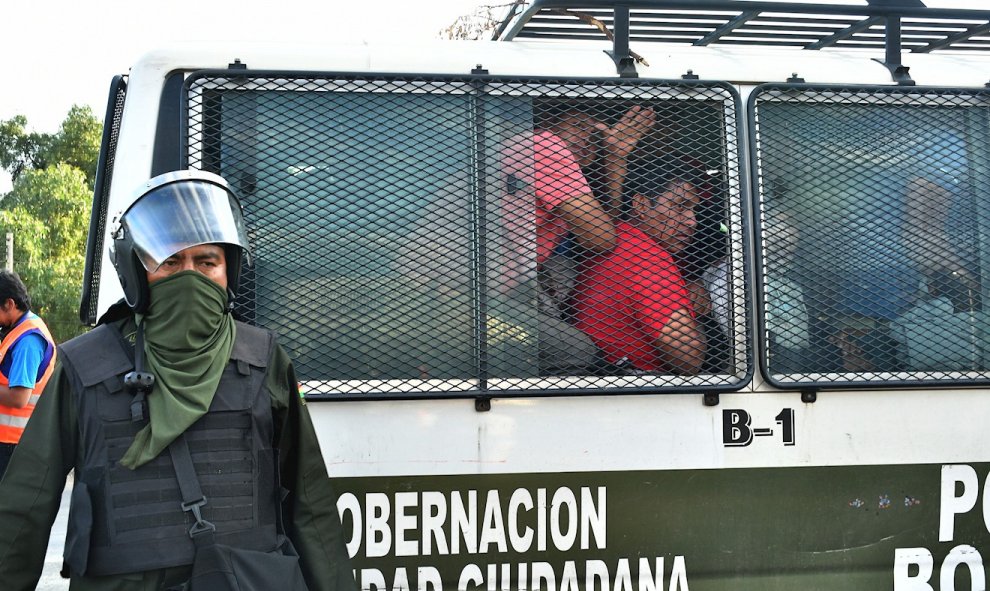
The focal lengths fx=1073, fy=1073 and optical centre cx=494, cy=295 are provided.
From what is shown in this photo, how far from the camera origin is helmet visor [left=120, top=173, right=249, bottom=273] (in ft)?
8.39

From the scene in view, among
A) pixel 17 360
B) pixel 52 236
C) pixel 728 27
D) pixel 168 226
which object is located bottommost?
pixel 17 360

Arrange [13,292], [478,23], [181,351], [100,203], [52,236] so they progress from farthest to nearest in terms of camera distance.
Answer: [52,236] → [13,292] → [478,23] → [100,203] → [181,351]

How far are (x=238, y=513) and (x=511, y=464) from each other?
107cm

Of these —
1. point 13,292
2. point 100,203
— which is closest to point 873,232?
point 100,203

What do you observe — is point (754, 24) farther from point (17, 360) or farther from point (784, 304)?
point (17, 360)

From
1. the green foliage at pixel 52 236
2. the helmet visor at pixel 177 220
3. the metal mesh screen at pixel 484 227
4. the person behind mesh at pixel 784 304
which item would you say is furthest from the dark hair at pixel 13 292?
the green foliage at pixel 52 236

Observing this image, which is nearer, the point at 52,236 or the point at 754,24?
the point at 754,24

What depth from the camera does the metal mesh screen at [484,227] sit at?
333 centimetres

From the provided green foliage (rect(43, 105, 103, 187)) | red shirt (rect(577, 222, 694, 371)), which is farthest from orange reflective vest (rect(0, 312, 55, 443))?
green foliage (rect(43, 105, 103, 187))

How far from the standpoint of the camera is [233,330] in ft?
8.61

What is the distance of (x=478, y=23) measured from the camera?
553cm

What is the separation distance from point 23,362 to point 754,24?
4.48 meters

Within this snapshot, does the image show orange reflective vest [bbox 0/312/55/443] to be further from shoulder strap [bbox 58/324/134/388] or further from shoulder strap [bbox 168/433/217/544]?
shoulder strap [bbox 168/433/217/544]

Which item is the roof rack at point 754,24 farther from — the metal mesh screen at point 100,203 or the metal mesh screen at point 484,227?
the metal mesh screen at point 100,203
